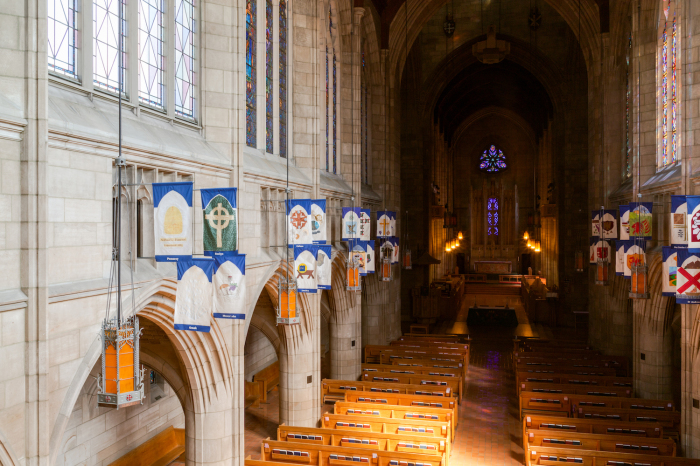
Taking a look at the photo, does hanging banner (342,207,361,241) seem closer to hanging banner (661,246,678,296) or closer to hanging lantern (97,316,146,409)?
hanging banner (661,246,678,296)

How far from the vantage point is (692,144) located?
41.9 feet

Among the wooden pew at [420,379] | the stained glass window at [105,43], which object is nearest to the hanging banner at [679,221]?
the wooden pew at [420,379]

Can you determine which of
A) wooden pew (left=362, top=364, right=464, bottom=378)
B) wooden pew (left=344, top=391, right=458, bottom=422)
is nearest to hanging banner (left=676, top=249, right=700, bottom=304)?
wooden pew (left=344, top=391, right=458, bottom=422)

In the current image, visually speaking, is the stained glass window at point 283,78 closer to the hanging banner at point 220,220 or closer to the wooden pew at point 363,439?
the hanging banner at point 220,220

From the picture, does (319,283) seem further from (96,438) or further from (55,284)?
(55,284)

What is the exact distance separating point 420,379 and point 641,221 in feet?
26.2

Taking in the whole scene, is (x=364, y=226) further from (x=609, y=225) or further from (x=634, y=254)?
(x=609, y=225)

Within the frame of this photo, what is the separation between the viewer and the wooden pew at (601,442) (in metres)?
12.4

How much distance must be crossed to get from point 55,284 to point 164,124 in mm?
4158

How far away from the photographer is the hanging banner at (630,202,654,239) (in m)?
14.8

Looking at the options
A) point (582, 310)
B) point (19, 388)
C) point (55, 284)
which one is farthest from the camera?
point (582, 310)

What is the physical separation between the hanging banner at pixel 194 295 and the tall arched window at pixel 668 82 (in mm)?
12686

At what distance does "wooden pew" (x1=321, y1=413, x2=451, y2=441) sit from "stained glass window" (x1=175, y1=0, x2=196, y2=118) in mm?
7904

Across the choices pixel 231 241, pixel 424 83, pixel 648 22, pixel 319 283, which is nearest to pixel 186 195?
pixel 231 241
